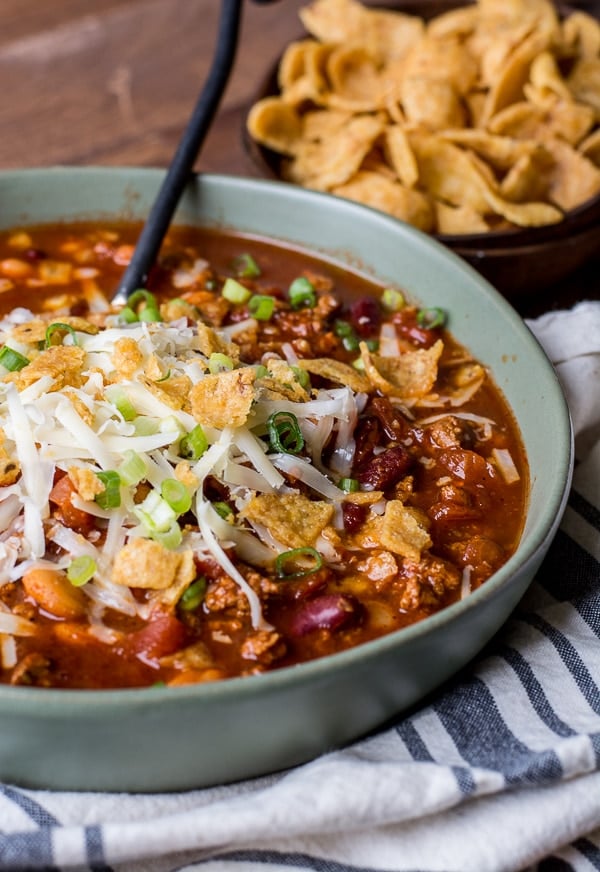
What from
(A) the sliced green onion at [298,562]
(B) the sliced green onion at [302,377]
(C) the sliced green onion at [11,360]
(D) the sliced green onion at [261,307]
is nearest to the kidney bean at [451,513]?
(A) the sliced green onion at [298,562]

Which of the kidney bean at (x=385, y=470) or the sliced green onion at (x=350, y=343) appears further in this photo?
the sliced green onion at (x=350, y=343)

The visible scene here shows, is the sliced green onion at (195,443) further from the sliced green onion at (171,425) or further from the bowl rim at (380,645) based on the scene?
the bowl rim at (380,645)

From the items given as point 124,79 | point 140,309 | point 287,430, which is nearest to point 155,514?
point 287,430

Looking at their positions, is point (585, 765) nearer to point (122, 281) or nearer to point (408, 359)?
point (408, 359)

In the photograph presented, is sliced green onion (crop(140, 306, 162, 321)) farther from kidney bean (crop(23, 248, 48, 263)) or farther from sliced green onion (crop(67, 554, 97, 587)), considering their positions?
sliced green onion (crop(67, 554, 97, 587))

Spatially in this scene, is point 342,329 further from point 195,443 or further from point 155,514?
point 155,514

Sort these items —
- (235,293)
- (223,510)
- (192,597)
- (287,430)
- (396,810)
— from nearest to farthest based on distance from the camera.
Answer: (396,810) < (192,597) < (223,510) < (287,430) < (235,293)
